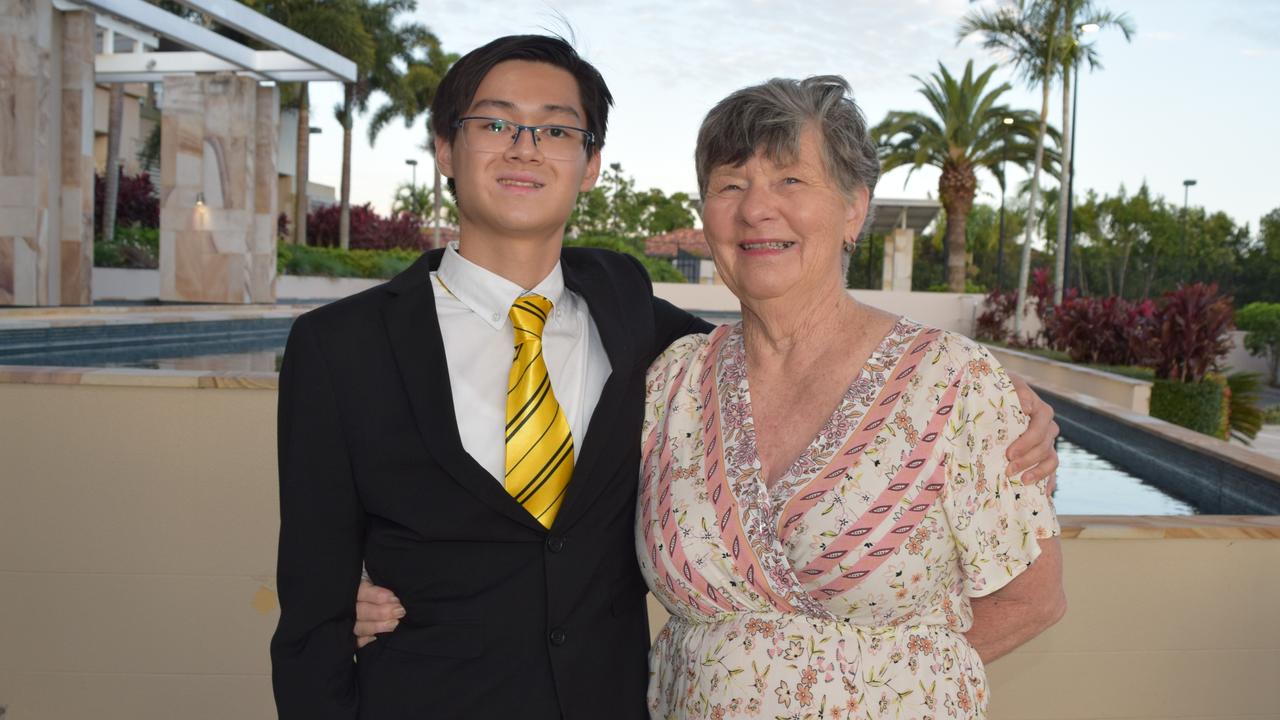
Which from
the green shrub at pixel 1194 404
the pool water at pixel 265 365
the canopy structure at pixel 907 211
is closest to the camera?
the pool water at pixel 265 365

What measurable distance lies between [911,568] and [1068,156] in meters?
18.9

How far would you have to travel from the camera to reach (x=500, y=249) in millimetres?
1845

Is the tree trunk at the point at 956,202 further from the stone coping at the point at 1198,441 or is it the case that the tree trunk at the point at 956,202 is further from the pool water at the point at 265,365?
the stone coping at the point at 1198,441

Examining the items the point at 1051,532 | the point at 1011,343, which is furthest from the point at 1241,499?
the point at 1011,343

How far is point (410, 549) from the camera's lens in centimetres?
164

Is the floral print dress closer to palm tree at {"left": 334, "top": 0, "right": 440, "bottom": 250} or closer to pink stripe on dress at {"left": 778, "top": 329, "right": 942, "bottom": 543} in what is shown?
pink stripe on dress at {"left": 778, "top": 329, "right": 942, "bottom": 543}

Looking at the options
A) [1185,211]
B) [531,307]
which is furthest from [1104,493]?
[1185,211]

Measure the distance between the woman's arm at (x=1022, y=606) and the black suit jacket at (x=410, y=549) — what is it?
727mm

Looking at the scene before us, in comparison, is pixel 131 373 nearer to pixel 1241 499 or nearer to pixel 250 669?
pixel 250 669

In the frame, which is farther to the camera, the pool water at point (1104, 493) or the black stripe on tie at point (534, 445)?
the pool water at point (1104, 493)

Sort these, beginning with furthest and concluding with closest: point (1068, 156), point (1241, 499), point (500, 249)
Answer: point (1068, 156) < point (1241, 499) < point (500, 249)

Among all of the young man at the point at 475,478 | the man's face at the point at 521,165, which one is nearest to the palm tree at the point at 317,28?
the man's face at the point at 521,165

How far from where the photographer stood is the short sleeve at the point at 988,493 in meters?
1.63

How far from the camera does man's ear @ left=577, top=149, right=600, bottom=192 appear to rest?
1.96 metres
